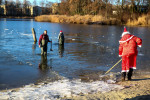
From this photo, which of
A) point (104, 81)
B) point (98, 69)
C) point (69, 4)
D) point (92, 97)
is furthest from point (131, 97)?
point (69, 4)

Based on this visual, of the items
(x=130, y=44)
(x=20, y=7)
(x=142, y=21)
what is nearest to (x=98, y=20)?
(x=142, y=21)

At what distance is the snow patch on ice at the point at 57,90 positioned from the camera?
588 cm

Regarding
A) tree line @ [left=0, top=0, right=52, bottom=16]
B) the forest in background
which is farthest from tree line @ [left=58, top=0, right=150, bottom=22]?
tree line @ [left=0, top=0, right=52, bottom=16]

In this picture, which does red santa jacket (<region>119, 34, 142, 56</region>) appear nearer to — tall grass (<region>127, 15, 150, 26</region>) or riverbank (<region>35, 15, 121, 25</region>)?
tall grass (<region>127, 15, 150, 26</region>)

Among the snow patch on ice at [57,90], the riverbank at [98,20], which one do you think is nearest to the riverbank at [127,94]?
the snow patch on ice at [57,90]

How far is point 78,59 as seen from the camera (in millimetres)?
11852

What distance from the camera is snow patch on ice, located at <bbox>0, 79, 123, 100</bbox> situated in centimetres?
588

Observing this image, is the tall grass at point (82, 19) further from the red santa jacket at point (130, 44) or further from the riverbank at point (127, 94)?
the riverbank at point (127, 94)

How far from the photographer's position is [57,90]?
645 centimetres

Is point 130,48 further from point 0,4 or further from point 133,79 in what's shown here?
point 0,4

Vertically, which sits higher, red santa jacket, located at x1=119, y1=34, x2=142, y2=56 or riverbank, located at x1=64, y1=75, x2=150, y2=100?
red santa jacket, located at x1=119, y1=34, x2=142, y2=56

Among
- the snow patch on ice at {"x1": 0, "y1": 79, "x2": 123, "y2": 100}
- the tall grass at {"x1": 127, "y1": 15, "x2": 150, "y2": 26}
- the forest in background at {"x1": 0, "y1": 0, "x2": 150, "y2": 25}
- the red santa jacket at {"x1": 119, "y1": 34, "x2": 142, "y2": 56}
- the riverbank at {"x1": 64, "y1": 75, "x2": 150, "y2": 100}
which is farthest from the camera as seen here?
the forest in background at {"x1": 0, "y1": 0, "x2": 150, "y2": 25}

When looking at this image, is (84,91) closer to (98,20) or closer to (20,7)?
(98,20)

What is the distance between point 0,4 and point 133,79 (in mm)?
156425
